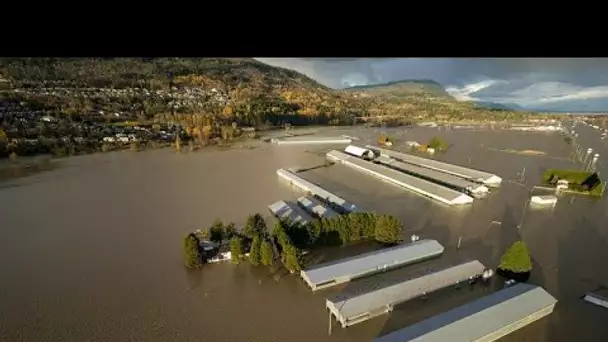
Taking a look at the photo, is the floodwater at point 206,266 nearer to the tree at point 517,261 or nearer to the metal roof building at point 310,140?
the tree at point 517,261

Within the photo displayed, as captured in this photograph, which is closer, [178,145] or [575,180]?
[575,180]

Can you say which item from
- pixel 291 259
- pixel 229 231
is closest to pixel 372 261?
pixel 291 259

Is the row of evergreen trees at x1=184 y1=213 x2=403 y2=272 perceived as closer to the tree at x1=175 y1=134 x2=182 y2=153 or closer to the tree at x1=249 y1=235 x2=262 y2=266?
the tree at x1=249 y1=235 x2=262 y2=266

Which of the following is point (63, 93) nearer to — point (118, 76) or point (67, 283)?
point (118, 76)

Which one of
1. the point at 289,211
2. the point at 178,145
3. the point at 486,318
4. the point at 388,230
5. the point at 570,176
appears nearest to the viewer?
the point at 486,318

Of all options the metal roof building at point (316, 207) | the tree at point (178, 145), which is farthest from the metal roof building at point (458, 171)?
the tree at point (178, 145)

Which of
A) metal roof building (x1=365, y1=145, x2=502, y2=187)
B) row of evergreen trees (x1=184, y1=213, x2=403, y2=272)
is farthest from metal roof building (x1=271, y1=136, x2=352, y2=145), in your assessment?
row of evergreen trees (x1=184, y1=213, x2=403, y2=272)

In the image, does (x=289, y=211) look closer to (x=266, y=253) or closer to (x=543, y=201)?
(x=266, y=253)
